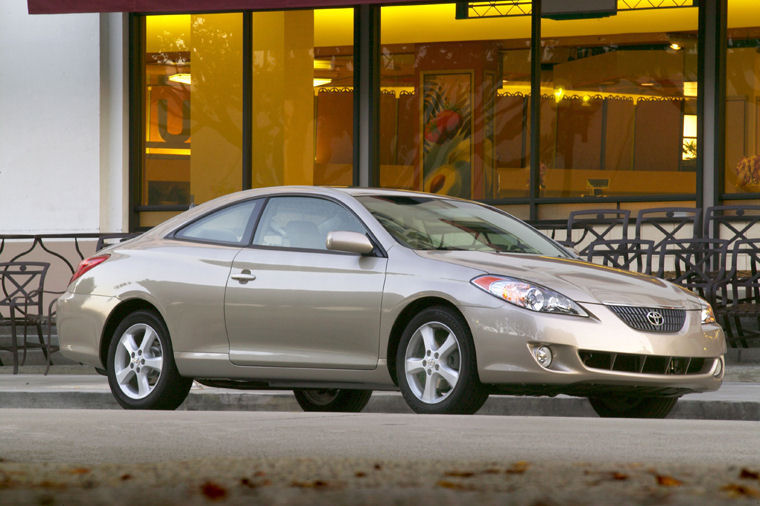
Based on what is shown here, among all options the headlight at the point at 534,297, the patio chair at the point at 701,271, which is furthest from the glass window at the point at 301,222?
the patio chair at the point at 701,271

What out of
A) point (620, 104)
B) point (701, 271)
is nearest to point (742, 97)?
point (620, 104)

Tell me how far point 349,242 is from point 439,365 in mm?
950

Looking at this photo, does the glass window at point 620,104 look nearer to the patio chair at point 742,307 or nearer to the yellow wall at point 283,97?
the patio chair at point 742,307

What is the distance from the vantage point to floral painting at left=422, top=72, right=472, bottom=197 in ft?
52.6

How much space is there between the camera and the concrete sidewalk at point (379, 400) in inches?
352

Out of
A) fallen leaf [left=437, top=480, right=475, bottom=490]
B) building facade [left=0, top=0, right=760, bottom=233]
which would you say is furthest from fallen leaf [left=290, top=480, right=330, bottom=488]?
building facade [left=0, top=0, right=760, bottom=233]

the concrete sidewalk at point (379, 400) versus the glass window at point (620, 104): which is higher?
the glass window at point (620, 104)

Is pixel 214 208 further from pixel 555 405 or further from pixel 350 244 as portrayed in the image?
pixel 555 405

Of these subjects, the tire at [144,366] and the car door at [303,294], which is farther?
the tire at [144,366]

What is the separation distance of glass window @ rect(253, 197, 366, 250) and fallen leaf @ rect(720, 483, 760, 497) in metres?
4.54

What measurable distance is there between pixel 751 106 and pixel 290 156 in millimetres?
5463

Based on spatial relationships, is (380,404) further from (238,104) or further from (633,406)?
(238,104)

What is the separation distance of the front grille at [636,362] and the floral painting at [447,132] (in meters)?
8.21

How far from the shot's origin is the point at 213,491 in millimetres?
4043
